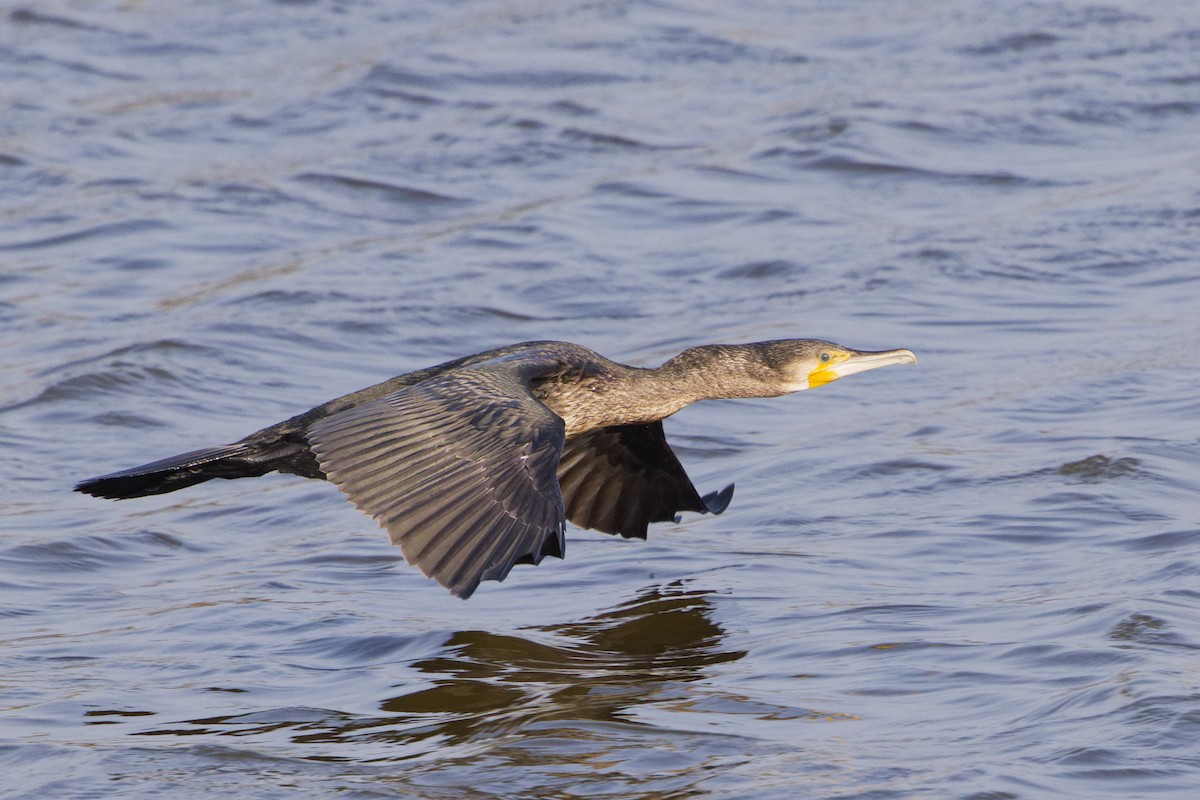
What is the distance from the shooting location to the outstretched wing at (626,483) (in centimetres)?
704

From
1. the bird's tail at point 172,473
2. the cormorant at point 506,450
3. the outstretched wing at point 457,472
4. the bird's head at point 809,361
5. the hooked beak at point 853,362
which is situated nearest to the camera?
the outstretched wing at point 457,472

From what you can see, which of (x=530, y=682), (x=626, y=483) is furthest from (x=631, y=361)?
(x=530, y=682)

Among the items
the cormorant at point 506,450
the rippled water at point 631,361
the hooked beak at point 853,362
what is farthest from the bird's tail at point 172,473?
the hooked beak at point 853,362

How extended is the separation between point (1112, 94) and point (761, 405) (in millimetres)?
6293

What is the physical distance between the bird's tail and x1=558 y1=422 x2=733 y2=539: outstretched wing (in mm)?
1293

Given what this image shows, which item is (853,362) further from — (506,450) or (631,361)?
(631,361)

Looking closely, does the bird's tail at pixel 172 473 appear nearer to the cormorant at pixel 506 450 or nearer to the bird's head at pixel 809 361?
the cormorant at pixel 506 450

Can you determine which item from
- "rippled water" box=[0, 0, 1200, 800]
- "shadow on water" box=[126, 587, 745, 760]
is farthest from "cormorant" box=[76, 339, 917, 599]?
"shadow on water" box=[126, 587, 745, 760]

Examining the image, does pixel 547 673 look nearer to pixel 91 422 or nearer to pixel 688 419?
pixel 688 419

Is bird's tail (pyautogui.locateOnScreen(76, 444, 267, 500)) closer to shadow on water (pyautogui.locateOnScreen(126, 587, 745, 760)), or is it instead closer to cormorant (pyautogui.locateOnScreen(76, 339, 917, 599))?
cormorant (pyautogui.locateOnScreen(76, 339, 917, 599))

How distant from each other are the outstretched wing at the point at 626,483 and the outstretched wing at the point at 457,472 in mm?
1093

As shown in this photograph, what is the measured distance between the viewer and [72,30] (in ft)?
52.9

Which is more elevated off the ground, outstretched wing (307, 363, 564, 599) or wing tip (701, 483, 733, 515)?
outstretched wing (307, 363, 564, 599)

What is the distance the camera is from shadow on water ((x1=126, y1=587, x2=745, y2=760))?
17.4ft
